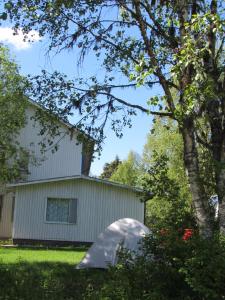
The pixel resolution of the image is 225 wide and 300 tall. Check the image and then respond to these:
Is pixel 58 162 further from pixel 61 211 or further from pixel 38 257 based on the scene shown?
pixel 38 257

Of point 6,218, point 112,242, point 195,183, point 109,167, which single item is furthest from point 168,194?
point 109,167

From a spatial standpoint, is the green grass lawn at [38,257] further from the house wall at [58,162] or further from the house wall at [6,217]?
the house wall at [58,162]

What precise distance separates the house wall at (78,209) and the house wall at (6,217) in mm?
3768

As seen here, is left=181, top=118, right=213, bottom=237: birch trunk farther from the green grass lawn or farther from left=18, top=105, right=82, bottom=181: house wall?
left=18, top=105, right=82, bottom=181: house wall

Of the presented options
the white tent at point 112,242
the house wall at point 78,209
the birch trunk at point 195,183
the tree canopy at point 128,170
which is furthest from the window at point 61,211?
the tree canopy at point 128,170

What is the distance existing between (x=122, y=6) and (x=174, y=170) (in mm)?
19826

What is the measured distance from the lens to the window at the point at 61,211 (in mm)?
24609

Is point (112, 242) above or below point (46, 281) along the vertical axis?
above

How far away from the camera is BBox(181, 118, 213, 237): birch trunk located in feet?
30.1

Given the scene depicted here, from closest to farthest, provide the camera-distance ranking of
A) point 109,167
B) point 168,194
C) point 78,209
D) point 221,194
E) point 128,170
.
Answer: point 221,194, point 168,194, point 78,209, point 128,170, point 109,167

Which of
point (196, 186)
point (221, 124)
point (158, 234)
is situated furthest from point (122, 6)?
point (158, 234)

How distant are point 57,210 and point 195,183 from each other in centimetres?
1604

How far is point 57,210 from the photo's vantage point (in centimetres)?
2467

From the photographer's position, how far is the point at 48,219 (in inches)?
965
